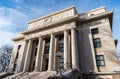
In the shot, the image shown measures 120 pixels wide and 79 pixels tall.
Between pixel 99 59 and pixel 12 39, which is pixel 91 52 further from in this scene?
pixel 12 39

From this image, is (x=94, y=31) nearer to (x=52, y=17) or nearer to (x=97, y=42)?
(x=97, y=42)

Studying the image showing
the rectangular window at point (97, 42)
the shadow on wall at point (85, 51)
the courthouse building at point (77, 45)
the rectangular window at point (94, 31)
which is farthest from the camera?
the rectangular window at point (94, 31)

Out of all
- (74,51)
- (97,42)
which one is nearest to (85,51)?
(74,51)

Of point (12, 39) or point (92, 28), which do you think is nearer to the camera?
point (92, 28)

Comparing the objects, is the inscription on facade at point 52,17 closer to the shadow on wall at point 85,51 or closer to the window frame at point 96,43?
the shadow on wall at point 85,51

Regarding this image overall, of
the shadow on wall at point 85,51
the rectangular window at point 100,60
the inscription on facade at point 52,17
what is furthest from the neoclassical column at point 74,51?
the inscription on facade at point 52,17

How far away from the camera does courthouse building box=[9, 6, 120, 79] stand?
15.8 m

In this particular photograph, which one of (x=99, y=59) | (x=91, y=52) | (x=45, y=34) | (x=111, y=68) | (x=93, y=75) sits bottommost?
(x=93, y=75)

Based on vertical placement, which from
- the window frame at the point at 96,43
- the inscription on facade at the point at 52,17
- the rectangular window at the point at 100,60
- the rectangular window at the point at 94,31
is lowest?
the rectangular window at the point at 100,60

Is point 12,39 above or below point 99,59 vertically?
above

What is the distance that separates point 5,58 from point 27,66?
20443mm

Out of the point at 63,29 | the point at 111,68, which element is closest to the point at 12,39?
the point at 63,29

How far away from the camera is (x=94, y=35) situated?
18.6 meters

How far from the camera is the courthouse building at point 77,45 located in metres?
15.8
